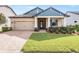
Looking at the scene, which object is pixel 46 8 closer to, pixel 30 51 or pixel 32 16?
pixel 32 16

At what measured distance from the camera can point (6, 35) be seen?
9891 mm

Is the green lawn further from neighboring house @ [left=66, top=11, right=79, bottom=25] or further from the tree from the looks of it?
the tree

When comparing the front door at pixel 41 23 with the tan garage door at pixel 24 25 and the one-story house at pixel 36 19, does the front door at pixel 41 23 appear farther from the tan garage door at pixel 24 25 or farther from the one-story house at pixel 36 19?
the tan garage door at pixel 24 25

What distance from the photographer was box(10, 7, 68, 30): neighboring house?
9945 mm

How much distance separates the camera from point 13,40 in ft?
32.3

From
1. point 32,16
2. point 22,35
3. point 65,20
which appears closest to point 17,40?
point 22,35

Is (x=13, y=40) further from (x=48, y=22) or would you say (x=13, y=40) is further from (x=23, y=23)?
(x=48, y=22)

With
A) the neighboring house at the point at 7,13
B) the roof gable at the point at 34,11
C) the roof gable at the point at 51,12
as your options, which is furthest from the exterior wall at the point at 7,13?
the roof gable at the point at 51,12

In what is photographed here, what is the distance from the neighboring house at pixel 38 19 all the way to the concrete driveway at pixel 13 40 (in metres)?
0.20

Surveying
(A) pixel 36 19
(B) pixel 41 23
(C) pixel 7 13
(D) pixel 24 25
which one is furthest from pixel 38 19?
(C) pixel 7 13

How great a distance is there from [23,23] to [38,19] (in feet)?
1.70
